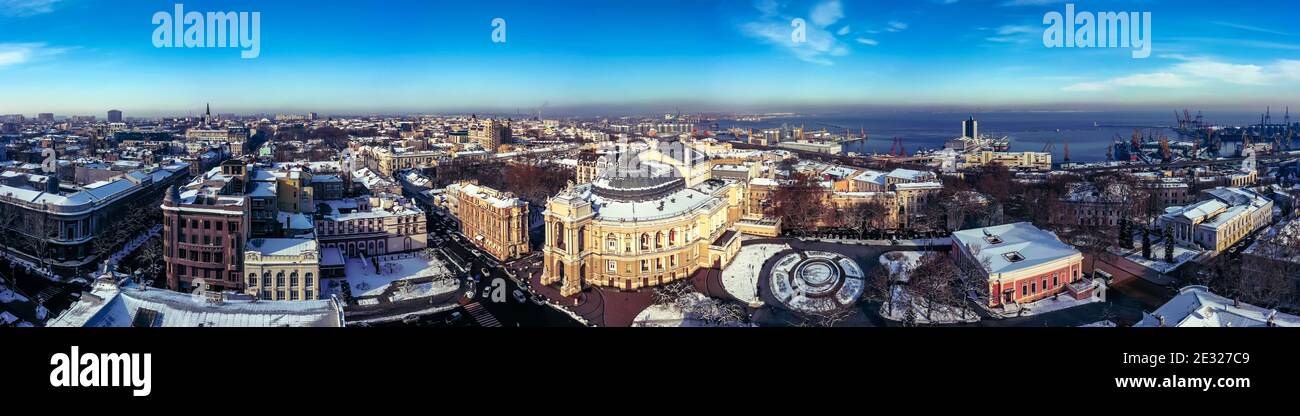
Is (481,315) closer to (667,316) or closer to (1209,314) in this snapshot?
(667,316)

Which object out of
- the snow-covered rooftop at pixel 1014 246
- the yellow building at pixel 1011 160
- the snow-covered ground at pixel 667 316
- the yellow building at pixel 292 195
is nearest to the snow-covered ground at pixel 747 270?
the snow-covered ground at pixel 667 316

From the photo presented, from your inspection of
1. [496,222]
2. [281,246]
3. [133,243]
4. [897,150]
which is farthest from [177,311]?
[897,150]

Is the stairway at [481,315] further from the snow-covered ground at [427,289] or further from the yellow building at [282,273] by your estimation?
the yellow building at [282,273]
